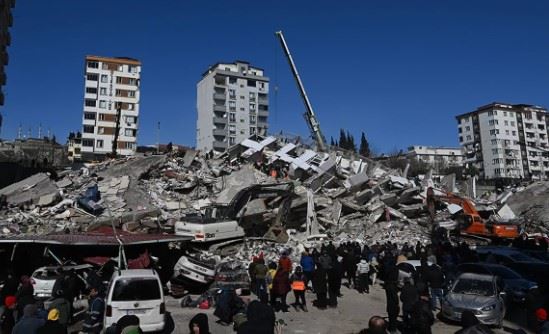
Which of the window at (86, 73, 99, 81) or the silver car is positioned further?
the window at (86, 73, 99, 81)

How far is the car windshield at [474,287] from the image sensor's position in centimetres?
1130

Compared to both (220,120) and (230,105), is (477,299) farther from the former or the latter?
(230,105)

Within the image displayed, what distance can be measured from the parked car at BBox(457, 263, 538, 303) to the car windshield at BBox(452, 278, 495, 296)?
1741mm

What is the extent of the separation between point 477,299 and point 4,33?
5089cm

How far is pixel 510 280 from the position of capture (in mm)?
13445

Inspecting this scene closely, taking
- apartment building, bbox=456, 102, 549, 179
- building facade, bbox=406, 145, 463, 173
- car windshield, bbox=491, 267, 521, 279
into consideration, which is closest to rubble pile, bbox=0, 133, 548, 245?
car windshield, bbox=491, 267, 521, 279

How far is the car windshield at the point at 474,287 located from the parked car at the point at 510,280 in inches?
68.6

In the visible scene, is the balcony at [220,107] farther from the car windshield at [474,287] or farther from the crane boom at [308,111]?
the car windshield at [474,287]

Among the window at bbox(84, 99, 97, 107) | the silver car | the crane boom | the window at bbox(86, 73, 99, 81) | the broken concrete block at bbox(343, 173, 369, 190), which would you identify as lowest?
the silver car

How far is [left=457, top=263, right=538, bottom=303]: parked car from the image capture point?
12781mm

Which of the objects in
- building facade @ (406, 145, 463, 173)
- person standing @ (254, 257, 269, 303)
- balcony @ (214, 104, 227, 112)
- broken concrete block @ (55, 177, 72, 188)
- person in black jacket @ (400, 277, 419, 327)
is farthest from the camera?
building facade @ (406, 145, 463, 173)

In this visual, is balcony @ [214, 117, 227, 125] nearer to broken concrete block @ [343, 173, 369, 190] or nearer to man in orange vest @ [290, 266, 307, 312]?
broken concrete block @ [343, 173, 369, 190]

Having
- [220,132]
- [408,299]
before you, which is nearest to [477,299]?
[408,299]

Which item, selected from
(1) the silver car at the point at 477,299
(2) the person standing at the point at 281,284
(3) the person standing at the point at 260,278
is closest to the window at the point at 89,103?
(3) the person standing at the point at 260,278
